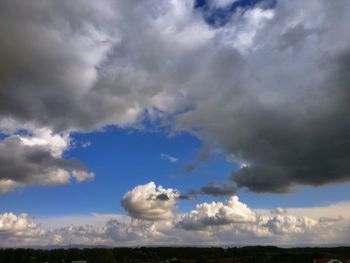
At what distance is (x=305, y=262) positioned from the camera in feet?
642

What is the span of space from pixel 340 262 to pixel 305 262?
6132 centimetres

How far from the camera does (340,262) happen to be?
451ft

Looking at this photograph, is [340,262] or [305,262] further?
[305,262]
